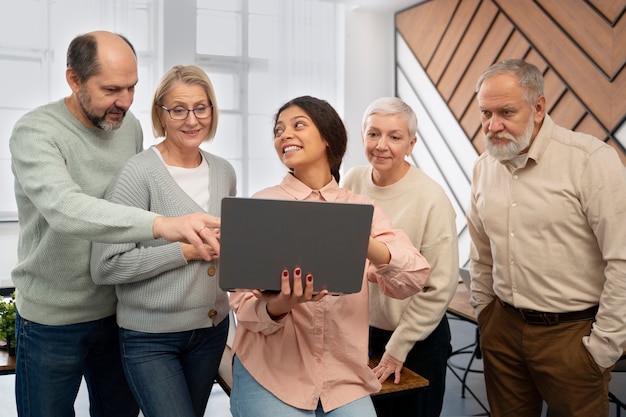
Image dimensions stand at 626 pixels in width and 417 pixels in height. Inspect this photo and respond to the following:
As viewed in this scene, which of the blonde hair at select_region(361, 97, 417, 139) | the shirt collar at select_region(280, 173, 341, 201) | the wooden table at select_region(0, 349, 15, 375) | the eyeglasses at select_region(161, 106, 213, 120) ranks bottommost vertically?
the wooden table at select_region(0, 349, 15, 375)

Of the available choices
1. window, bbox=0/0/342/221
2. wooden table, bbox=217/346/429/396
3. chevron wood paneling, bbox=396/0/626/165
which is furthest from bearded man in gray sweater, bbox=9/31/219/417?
window, bbox=0/0/342/221

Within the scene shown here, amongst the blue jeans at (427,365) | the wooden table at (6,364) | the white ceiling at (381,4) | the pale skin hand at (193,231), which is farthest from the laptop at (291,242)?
the white ceiling at (381,4)

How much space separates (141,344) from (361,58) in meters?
6.25

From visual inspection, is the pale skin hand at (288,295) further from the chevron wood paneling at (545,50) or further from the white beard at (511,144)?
the chevron wood paneling at (545,50)

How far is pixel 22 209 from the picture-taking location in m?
1.88

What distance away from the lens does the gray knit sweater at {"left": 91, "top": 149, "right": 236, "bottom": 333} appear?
67.9 inches

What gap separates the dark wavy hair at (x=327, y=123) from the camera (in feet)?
6.02

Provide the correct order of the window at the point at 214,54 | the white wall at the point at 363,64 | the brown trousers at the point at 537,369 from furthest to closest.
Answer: the white wall at the point at 363,64, the window at the point at 214,54, the brown trousers at the point at 537,369

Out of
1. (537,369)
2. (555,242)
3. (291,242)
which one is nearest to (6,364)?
(291,242)

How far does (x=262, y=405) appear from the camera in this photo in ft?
5.43

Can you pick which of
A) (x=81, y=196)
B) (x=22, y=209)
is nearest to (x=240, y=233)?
(x=81, y=196)

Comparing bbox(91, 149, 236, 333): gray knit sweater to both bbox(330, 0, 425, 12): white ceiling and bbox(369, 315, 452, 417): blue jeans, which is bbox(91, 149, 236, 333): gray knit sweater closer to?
bbox(369, 315, 452, 417): blue jeans

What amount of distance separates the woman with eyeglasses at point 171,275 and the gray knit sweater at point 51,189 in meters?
0.10

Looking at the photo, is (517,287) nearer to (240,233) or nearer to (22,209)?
(240,233)
